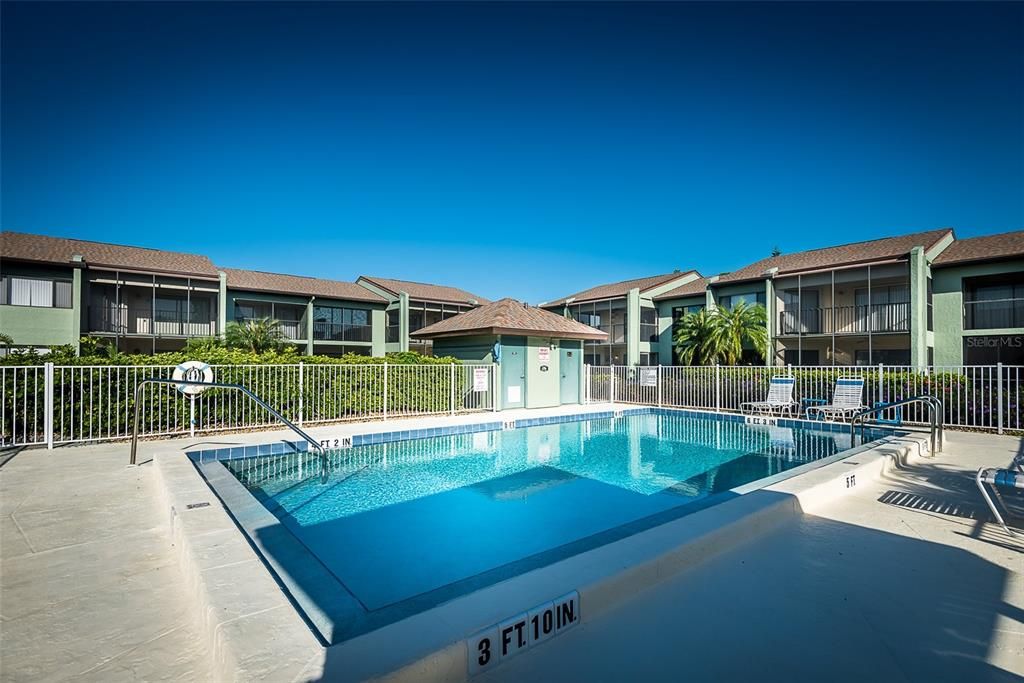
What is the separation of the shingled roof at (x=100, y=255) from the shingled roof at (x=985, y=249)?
31436mm

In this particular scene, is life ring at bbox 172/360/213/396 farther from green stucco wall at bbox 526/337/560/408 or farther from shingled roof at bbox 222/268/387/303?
shingled roof at bbox 222/268/387/303

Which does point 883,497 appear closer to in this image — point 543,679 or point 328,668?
point 543,679

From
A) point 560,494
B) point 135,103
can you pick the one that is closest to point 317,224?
point 135,103

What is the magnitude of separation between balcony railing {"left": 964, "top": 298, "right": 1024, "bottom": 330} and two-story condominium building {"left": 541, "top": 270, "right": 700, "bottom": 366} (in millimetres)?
12040

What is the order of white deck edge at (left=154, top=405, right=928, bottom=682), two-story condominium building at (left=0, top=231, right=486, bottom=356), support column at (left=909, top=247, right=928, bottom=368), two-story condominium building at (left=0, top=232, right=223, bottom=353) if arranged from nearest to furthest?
white deck edge at (left=154, top=405, right=928, bottom=682) → support column at (left=909, top=247, right=928, bottom=368) → two-story condominium building at (left=0, top=232, right=223, bottom=353) → two-story condominium building at (left=0, top=231, right=486, bottom=356)

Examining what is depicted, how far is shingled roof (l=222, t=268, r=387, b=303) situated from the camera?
25.2 meters

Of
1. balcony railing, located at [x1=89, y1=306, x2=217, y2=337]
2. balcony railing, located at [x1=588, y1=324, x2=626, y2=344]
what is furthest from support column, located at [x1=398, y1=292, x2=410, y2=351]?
balcony railing, located at [x1=588, y1=324, x2=626, y2=344]

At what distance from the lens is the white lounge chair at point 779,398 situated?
13383mm

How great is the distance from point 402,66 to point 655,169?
408 inches

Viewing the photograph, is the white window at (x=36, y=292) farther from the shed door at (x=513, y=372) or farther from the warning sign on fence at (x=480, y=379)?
the shed door at (x=513, y=372)

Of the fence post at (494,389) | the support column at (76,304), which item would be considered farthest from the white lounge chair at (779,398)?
the support column at (76,304)

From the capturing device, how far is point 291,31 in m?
11.5

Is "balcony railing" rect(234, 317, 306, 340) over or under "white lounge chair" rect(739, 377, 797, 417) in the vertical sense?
over

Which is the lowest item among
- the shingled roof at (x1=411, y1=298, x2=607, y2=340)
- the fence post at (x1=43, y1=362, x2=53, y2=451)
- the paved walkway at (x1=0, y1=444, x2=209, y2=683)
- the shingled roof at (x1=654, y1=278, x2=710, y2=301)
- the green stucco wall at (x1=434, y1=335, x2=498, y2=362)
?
the paved walkway at (x1=0, y1=444, x2=209, y2=683)
